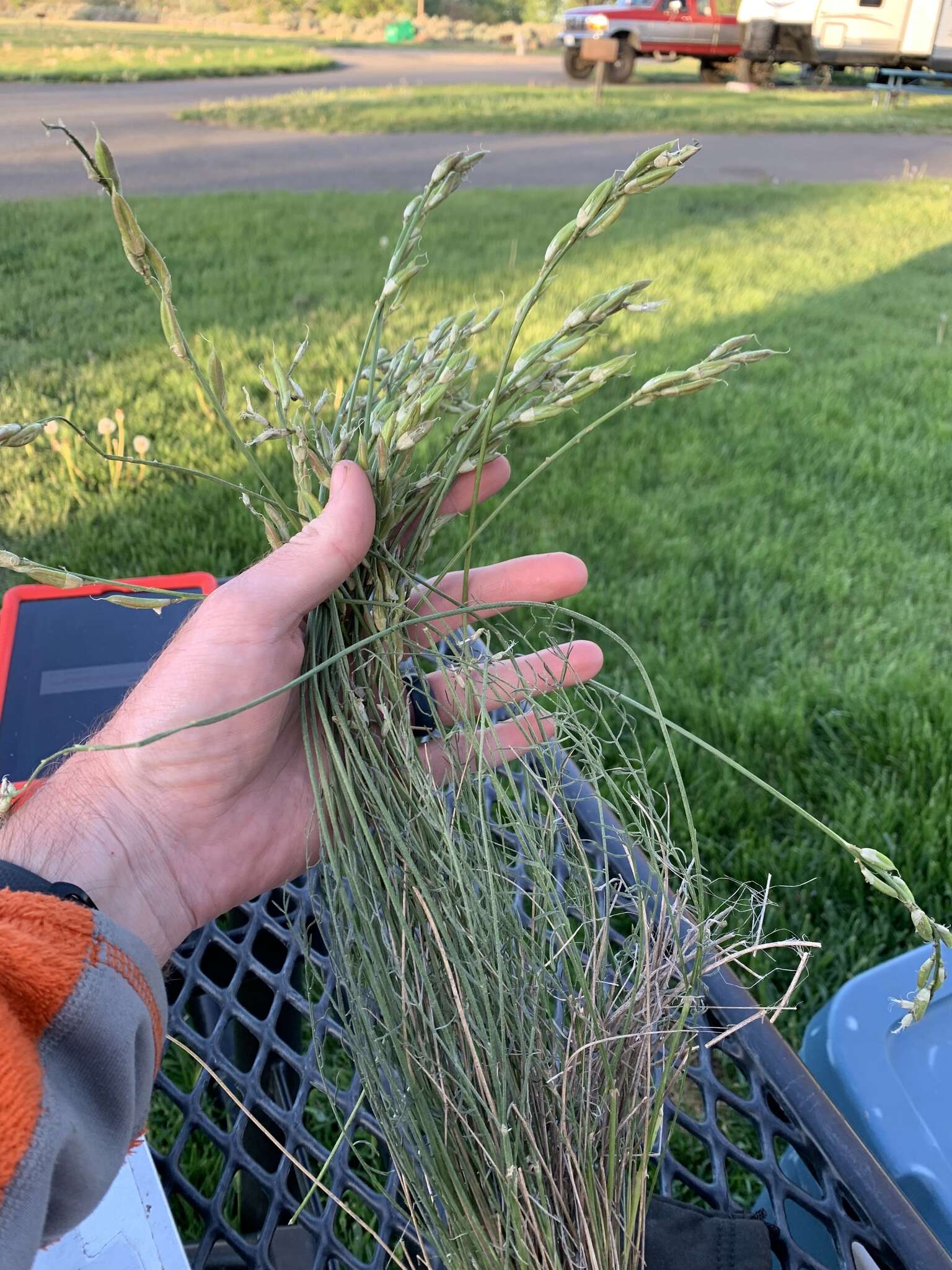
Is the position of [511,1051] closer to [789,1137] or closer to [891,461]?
[789,1137]

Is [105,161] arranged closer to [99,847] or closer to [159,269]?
[159,269]

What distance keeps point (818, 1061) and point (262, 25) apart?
18.1 ft

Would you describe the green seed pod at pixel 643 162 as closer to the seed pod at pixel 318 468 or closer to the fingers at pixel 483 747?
the seed pod at pixel 318 468

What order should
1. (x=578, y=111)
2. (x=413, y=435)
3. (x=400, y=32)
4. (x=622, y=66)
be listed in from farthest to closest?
(x=622, y=66)
(x=578, y=111)
(x=400, y=32)
(x=413, y=435)

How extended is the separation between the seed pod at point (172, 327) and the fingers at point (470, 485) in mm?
436

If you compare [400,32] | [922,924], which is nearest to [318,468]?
[922,924]

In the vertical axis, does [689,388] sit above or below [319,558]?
above

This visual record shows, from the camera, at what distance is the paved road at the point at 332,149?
400cm

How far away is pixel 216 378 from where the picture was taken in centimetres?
94

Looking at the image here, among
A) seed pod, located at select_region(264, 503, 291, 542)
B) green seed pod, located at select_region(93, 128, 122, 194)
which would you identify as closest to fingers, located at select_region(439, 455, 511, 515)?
seed pod, located at select_region(264, 503, 291, 542)

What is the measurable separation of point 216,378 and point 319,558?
0.72ft

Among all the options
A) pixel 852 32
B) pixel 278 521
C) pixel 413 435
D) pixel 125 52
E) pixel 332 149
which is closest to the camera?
pixel 413 435

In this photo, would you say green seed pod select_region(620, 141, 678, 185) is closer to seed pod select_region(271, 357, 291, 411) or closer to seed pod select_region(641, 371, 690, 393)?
seed pod select_region(641, 371, 690, 393)

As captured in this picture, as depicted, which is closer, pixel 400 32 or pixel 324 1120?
pixel 324 1120
